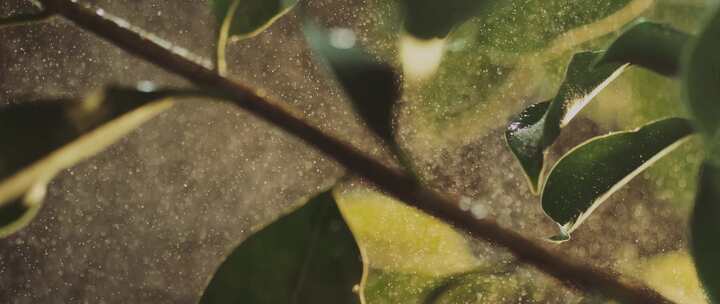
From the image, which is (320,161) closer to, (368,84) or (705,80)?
(368,84)

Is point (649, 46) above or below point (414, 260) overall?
above

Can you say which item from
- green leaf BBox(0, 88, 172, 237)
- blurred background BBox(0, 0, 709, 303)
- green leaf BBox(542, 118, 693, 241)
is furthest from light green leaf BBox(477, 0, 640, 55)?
green leaf BBox(0, 88, 172, 237)

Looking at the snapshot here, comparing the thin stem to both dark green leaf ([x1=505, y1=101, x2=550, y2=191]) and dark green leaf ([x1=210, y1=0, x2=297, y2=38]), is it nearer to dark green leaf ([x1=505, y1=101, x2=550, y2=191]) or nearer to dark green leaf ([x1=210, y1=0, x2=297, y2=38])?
dark green leaf ([x1=210, y1=0, x2=297, y2=38])

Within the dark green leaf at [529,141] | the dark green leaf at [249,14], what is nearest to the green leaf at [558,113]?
the dark green leaf at [529,141]

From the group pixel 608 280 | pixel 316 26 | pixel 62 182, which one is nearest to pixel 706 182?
pixel 608 280

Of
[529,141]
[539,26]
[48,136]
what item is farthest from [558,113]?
[48,136]

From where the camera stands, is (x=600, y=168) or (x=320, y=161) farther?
(x=320, y=161)
